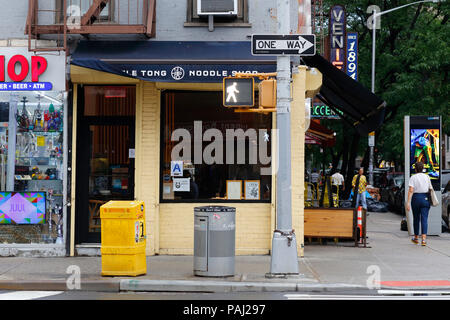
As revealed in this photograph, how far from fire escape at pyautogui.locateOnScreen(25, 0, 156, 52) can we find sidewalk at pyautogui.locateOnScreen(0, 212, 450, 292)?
3989 millimetres

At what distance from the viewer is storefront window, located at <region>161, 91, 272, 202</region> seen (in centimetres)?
1304

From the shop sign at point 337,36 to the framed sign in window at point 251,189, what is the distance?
32.4 feet

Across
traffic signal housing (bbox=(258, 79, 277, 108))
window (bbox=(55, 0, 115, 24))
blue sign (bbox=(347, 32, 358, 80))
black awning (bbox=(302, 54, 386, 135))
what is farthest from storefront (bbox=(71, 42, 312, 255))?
blue sign (bbox=(347, 32, 358, 80))

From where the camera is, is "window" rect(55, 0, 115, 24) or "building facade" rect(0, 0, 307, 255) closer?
"building facade" rect(0, 0, 307, 255)

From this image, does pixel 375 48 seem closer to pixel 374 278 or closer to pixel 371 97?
pixel 371 97

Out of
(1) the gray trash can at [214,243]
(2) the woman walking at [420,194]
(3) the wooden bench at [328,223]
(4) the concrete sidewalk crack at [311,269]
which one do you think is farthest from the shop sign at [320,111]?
(1) the gray trash can at [214,243]

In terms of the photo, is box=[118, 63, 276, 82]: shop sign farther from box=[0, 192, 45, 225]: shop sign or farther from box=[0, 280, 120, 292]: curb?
box=[0, 280, 120, 292]: curb

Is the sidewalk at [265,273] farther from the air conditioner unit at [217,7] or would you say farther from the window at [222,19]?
the air conditioner unit at [217,7]

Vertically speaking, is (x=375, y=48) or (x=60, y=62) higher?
(x=375, y=48)

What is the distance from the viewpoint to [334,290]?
959cm

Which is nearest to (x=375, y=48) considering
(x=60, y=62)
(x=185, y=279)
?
(x=60, y=62)

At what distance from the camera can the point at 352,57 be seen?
25422 millimetres

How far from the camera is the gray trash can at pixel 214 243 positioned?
33.9 ft
